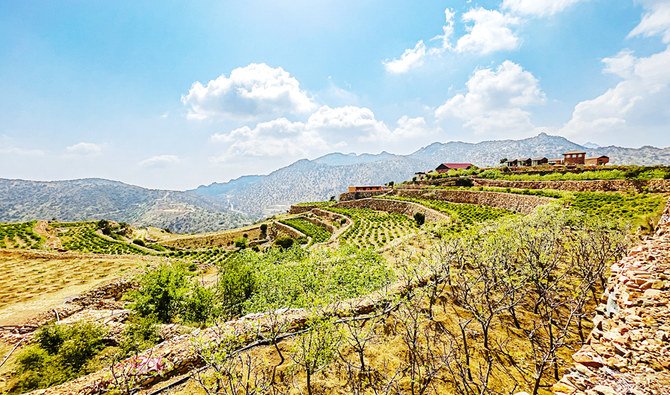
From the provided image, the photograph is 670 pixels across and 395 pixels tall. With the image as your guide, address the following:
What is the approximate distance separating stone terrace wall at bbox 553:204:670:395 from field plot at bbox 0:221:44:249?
60728mm

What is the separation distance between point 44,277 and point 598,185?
72.7 metres

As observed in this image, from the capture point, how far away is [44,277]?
2720cm

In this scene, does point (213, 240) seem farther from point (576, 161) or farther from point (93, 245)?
point (576, 161)

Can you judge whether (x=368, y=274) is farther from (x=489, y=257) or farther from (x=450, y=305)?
(x=489, y=257)

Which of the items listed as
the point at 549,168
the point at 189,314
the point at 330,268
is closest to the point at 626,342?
the point at 330,268

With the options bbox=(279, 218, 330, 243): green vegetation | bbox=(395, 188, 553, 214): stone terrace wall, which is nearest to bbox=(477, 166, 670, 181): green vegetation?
bbox=(395, 188, 553, 214): stone terrace wall

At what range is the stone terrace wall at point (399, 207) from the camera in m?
48.2

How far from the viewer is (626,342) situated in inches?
221

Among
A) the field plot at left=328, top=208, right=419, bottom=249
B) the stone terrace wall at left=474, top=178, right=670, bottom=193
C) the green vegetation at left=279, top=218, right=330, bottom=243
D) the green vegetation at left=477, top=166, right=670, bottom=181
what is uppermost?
the green vegetation at left=477, top=166, right=670, bottom=181

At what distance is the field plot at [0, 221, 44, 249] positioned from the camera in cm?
4078

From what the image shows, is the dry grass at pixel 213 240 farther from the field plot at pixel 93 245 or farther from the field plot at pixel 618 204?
the field plot at pixel 618 204

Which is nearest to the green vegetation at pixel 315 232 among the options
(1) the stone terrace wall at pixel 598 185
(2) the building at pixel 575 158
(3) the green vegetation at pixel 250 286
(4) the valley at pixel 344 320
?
(4) the valley at pixel 344 320

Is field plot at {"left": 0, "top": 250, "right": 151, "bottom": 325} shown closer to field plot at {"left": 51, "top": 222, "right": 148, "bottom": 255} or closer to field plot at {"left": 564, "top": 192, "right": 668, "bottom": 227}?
field plot at {"left": 51, "top": 222, "right": 148, "bottom": 255}

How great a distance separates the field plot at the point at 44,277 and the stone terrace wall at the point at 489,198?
178ft
